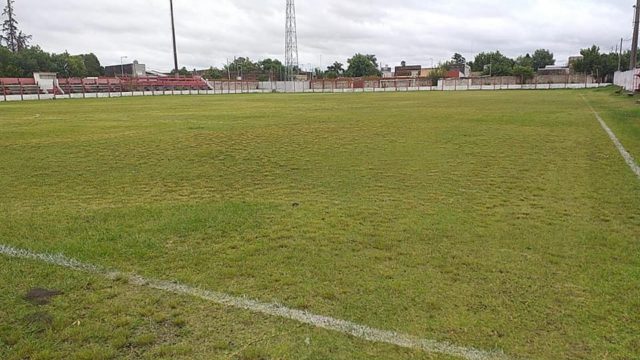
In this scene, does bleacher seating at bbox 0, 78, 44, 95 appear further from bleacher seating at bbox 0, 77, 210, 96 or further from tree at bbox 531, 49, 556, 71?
tree at bbox 531, 49, 556, 71

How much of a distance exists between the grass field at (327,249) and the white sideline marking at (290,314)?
0.24 ft

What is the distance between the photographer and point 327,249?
5.08 metres

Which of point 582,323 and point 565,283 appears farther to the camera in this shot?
point 565,283

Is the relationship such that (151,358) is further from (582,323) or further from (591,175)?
(591,175)

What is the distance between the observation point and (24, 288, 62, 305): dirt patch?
390cm

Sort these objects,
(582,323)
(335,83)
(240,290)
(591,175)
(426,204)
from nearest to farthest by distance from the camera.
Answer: (582,323), (240,290), (426,204), (591,175), (335,83)

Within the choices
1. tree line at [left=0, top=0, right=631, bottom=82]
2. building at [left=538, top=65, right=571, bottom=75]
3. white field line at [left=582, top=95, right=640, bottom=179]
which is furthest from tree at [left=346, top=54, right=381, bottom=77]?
white field line at [left=582, top=95, right=640, bottom=179]

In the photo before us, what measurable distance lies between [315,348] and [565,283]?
2.30 meters

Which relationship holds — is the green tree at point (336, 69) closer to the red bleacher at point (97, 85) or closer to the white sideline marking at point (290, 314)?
the red bleacher at point (97, 85)

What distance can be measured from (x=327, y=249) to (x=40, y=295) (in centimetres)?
256

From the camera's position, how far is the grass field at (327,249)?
3.42 m

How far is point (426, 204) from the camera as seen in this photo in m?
6.82

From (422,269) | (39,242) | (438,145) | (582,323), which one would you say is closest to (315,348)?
(422,269)

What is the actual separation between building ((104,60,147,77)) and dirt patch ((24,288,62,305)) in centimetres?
10683
